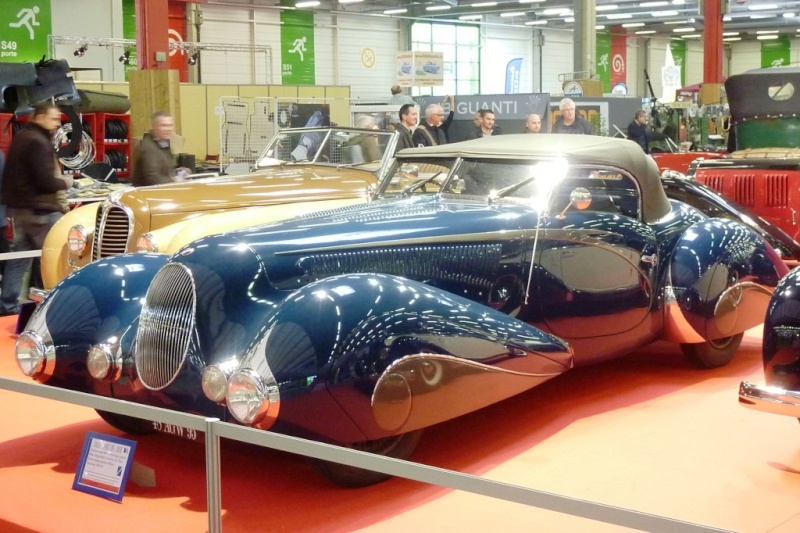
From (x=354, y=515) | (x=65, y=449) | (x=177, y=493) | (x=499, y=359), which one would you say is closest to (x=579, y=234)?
(x=499, y=359)

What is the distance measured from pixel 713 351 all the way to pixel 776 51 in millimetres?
43721

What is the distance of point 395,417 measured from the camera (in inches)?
149

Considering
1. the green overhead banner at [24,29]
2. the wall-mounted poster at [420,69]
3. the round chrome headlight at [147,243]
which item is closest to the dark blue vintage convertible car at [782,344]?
the round chrome headlight at [147,243]

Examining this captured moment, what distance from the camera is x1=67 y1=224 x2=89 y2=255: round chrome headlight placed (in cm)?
694

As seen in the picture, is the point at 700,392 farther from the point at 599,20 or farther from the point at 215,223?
the point at 599,20

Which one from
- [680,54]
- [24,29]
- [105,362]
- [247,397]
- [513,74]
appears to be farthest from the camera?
[680,54]

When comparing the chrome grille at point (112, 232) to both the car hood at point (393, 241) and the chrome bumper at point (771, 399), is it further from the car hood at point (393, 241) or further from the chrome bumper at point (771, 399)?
the chrome bumper at point (771, 399)

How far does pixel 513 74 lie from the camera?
1469 inches

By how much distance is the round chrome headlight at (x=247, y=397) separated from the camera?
3.57m

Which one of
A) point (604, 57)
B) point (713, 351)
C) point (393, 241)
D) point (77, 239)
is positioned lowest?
point (713, 351)

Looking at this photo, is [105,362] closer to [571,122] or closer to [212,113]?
[571,122]

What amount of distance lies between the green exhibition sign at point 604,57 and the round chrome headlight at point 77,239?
119 feet

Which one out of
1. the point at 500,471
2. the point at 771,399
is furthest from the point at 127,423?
the point at 771,399

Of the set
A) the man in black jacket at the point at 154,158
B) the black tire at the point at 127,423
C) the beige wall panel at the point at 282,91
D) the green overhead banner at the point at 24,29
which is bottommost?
the black tire at the point at 127,423
